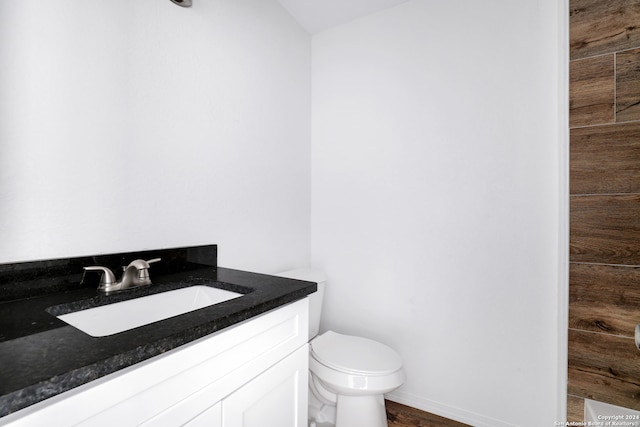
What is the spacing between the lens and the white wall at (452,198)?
1.50 metres

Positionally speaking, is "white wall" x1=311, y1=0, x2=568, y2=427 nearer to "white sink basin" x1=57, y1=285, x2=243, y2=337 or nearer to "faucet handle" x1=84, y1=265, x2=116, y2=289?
"white sink basin" x1=57, y1=285, x2=243, y2=337

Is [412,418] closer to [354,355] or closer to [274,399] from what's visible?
[354,355]

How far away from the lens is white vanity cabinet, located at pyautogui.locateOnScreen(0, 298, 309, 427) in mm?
537

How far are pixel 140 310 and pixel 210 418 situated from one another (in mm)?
449

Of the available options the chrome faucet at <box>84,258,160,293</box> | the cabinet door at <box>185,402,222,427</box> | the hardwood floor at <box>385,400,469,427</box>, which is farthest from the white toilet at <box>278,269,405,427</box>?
the chrome faucet at <box>84,258,160,293</box>

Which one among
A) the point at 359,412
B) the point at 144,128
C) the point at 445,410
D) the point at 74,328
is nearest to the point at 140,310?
the point at 74,328

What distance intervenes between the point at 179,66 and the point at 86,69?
36 cm

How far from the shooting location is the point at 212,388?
0.75 metres

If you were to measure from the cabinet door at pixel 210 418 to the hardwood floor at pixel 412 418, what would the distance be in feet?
4.23

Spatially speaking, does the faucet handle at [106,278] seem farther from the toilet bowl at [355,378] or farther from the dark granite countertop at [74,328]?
the toilet bowl at [355,378]

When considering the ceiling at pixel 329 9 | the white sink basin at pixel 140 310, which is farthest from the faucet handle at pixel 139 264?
the ceiling at pixel 329 9

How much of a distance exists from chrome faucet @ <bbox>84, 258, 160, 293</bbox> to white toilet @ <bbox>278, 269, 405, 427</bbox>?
880mm

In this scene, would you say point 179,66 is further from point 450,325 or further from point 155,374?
point 450,325

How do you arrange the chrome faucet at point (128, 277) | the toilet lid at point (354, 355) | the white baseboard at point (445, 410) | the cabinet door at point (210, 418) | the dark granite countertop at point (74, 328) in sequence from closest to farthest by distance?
the dark granite countertop at point (74, 328) < the cabinet door at point (210, 418) < the chrome faucet at point (128, 277) < the toilet lid at point (354, 355) < the white baseboard at point (445, 410)
